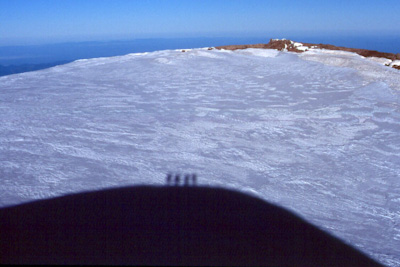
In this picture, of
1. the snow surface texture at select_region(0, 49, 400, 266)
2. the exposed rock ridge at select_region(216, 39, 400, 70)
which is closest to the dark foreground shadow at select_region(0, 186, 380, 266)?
the snow surface texture at select_region(0, 49, 400, 266)

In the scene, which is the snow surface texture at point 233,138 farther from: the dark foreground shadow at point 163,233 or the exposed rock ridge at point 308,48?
the exposed rock ridge at point 308,48

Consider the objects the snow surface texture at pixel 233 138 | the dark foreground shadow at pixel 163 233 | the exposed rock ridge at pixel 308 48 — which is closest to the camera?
the dark foreground shadow at pixel 163 233

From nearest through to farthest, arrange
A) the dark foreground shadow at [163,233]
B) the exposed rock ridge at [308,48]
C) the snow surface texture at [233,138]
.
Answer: the dark foreground shadow at [163,233], the snow surface texture at [233,138], the exposed rock ridge at [308,48]

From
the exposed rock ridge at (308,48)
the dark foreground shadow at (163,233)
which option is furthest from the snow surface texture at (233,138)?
the exposed rock ridge at (308,48)

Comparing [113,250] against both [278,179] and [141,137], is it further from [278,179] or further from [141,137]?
[141,137]

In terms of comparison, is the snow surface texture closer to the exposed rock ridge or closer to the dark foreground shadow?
the dark foreground shadow

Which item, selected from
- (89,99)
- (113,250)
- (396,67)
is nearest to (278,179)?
(113,250)
